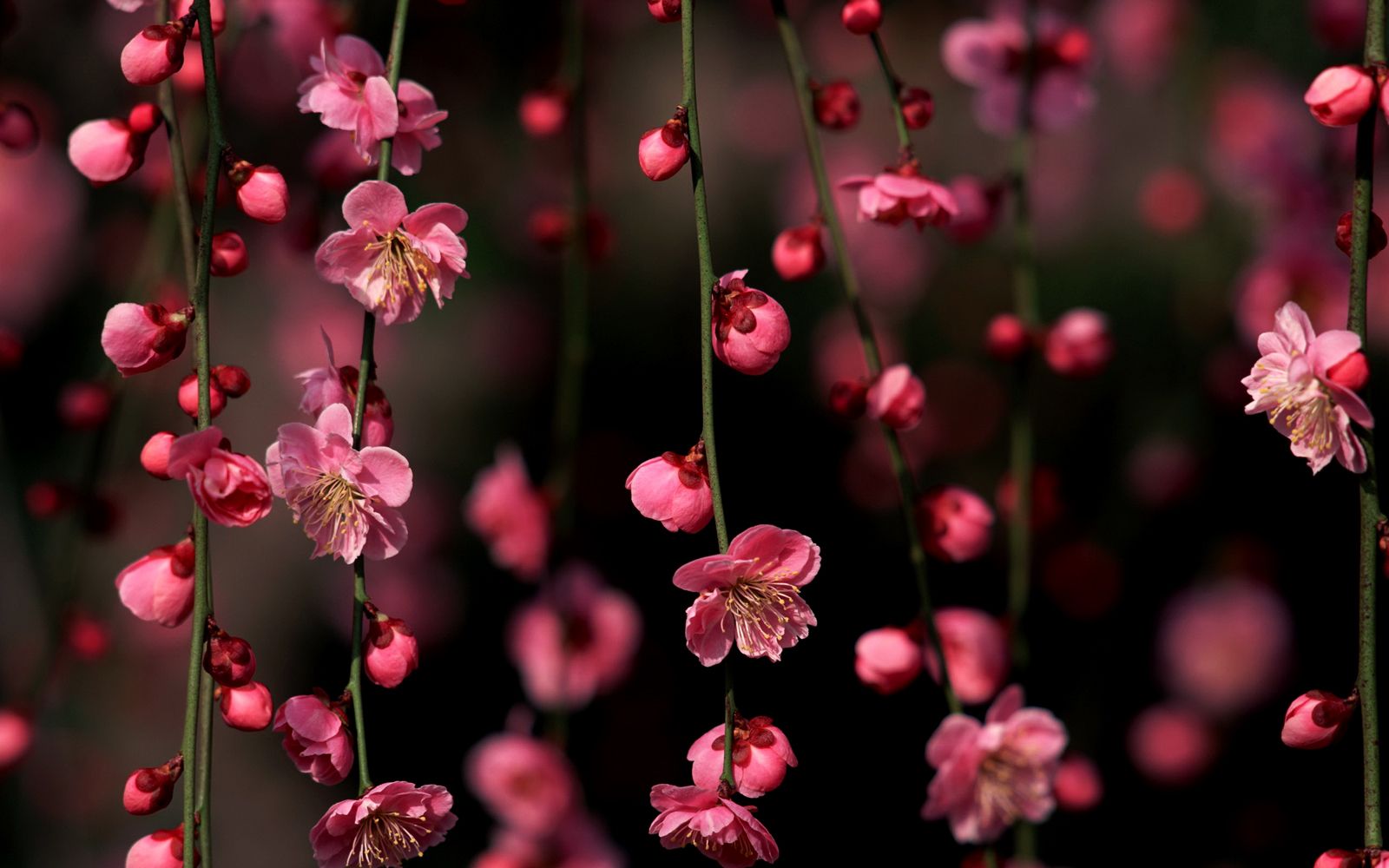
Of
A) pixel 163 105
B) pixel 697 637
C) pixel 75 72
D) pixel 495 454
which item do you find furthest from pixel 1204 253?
pixel 75 72

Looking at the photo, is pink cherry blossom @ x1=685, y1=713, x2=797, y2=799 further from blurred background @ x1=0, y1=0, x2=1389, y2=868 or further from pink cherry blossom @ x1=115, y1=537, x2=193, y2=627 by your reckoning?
blurred background @ x1=0, y1=0, x2=1389, y2=868

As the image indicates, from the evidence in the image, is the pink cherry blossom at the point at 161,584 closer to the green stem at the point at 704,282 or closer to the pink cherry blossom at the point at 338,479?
the pink cherry blossom at the point at 338,479

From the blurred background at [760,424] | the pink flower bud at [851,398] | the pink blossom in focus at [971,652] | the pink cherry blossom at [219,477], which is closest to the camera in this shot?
the pink cherry blossom at [219,477]

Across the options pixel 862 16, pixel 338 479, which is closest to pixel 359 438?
pixel 338 479

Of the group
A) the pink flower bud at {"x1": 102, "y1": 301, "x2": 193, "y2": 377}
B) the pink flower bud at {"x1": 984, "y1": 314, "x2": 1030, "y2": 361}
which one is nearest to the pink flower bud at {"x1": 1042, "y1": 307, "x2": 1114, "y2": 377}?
the pink flower bud at {"x1": 984, "y1": 314, "x2": 1030, "y2": 361}

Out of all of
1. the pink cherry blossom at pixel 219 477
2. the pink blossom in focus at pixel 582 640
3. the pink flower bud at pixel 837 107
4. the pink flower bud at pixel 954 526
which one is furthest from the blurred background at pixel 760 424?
the pink cherry blossom at pixel 219 477

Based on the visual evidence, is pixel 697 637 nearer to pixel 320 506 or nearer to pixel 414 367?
pixel 320 506

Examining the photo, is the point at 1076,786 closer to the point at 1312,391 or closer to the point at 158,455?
the point at 1312,391
